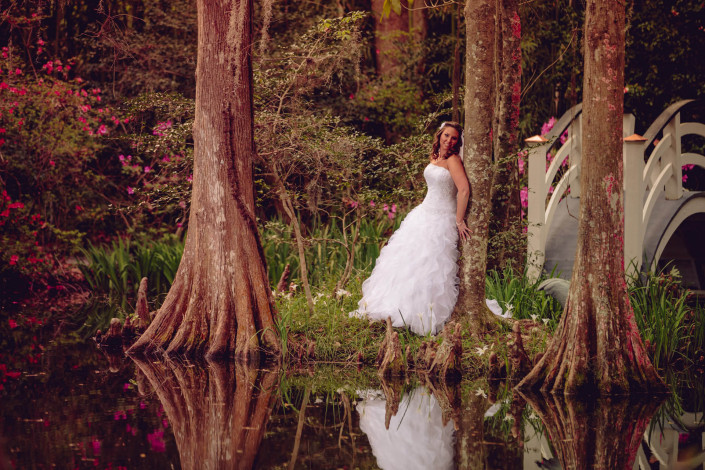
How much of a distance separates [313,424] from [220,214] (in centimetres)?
343

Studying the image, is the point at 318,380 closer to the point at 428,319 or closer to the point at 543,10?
the point at 428,319

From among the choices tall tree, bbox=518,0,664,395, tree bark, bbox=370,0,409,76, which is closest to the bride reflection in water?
tall tree, bbox=518,0,664,395

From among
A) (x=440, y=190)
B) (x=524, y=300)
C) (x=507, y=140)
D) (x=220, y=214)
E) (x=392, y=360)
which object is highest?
(x=507, y=140)

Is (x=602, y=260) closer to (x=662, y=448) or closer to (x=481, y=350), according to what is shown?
(x=481, y=350)

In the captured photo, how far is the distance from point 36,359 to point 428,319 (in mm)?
4074

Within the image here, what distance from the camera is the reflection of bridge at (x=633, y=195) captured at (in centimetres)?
1149

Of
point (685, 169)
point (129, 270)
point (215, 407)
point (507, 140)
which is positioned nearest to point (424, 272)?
point (507, 140)

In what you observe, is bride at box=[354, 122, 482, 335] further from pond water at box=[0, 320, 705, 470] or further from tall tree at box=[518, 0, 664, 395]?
tall tree at box=[518, 0, 664, 395]

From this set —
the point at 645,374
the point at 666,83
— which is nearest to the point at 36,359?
the point at 645,374

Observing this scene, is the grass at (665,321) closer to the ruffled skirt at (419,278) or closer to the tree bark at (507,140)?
the tree bark at (507,140)

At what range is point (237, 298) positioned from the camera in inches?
365

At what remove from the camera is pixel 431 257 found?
9609mm

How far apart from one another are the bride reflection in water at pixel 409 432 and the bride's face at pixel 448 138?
Result: 2813mm

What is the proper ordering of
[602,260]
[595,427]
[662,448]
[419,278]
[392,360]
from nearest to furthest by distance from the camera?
[662,448]
[595,427]
[602,260]
[392,360]
[419,278]
